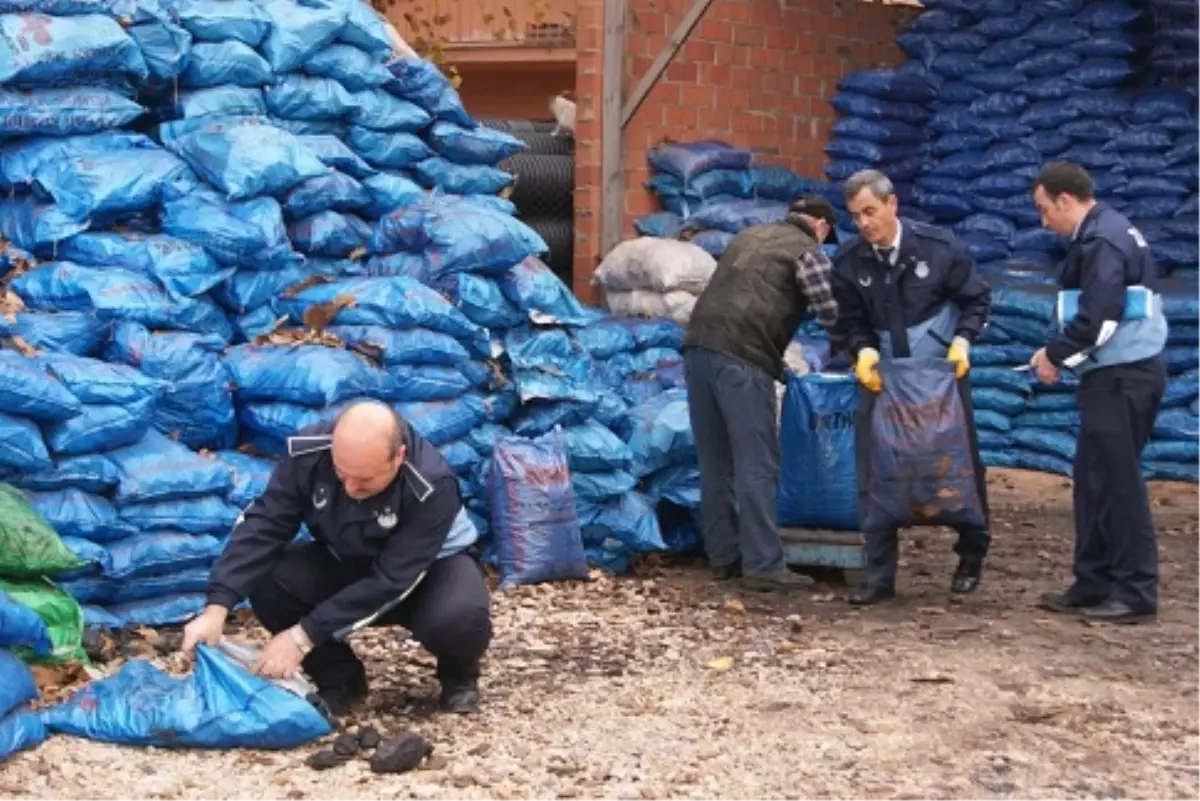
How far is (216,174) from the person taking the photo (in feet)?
25.3

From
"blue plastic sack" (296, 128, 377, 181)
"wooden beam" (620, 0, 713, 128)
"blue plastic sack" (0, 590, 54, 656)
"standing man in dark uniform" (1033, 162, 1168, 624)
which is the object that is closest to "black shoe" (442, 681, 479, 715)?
"blue plastic sack" (0, 590, 54, 656)

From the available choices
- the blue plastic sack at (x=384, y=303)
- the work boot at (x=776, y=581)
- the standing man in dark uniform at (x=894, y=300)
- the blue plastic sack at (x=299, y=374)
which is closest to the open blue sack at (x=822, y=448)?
the work boot at (x=776, y=581)

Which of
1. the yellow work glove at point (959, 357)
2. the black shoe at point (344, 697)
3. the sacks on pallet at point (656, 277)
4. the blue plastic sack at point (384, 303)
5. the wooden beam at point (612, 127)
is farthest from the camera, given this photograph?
the wooden beam at point (612, 127)

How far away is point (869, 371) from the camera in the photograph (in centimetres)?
759

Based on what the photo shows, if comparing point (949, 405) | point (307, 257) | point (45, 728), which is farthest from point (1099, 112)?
point (45, 728)

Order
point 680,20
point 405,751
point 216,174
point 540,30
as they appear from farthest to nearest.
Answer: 1. point 540,30
2. point 680,20
3. point 216,174
4. point 405,751

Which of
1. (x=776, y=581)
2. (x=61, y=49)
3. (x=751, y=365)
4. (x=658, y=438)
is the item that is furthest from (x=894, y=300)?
(x=61, y=49)

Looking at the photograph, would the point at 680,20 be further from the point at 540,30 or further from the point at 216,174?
the point at 216,174

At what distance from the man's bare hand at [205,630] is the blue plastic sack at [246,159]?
2.62 m

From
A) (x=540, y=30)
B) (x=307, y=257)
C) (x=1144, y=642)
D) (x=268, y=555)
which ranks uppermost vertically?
(x=540, y=30)

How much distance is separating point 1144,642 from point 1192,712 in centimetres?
109

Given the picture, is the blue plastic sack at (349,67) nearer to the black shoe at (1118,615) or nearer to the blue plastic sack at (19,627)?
the blue plastic sack at (19,627)

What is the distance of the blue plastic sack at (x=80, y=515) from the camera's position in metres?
6.70

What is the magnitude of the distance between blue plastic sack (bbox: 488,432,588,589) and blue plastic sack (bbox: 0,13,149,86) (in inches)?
90.1
